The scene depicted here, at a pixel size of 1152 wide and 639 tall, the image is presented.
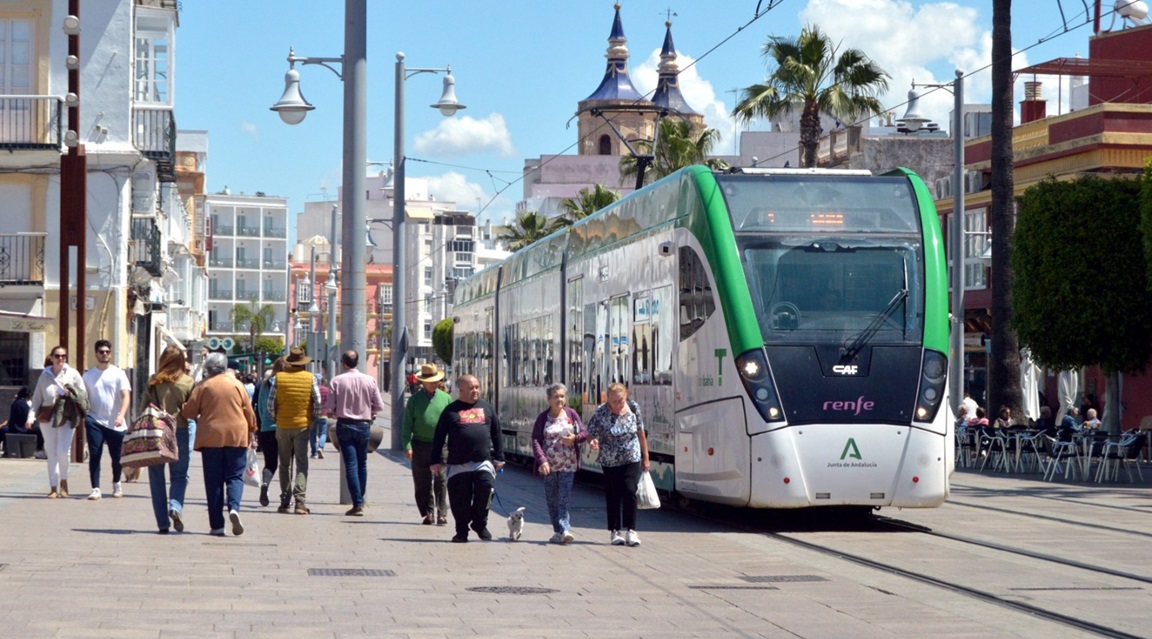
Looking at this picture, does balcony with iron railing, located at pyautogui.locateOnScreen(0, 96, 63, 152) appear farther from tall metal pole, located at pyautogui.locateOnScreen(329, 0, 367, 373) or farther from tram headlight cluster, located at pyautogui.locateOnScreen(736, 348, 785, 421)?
tram headlight cluster, located at pyautogui.locateOnScreen(736, 348, 785, 421)

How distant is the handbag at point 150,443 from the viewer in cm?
1533

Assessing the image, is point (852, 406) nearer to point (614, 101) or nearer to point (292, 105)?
point (292, 105)

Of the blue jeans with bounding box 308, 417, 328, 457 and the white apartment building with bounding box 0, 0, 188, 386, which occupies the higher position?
the white apartment building with bounding box 0, 0, 188, 386

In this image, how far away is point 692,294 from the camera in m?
17.2

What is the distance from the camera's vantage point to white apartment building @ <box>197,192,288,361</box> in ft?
489

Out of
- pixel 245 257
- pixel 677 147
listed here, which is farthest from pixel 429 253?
pixel 677 147

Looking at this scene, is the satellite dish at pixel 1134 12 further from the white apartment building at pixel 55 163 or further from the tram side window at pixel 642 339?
the tram side window at pixel 642 339

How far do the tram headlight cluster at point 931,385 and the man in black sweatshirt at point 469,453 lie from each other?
3.91 metres

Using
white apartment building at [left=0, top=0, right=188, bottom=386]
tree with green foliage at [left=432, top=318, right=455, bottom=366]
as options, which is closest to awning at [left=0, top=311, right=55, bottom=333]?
white apartment building at [left=0, top=0, right=188, bottom=386]

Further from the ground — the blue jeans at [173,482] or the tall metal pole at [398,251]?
the tall metal pole at [398,251]

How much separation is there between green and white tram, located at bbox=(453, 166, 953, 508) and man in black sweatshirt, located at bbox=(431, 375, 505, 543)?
222cm

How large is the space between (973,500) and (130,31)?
20.9m

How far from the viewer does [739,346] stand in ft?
53.0

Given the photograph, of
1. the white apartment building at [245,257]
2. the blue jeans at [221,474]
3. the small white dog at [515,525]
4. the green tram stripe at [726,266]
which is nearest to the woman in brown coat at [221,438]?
the blue jeans at [221,474]
